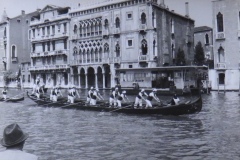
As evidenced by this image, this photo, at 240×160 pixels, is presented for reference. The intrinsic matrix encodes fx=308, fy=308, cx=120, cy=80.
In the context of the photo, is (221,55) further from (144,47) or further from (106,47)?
(106,47)

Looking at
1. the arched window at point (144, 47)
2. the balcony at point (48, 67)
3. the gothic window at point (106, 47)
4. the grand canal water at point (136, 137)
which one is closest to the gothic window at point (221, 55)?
the arched window at point (144, 47)

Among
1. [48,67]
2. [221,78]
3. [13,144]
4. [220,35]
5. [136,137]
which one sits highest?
[220,35]

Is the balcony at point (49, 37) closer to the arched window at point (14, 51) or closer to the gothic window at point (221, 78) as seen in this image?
the arched window at point (14, 51)

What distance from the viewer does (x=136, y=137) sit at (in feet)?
34.0

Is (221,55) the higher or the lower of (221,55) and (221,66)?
the higher

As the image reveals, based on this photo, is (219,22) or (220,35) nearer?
(220,35)

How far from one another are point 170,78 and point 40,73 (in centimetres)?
2335

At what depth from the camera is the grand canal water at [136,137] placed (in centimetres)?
824

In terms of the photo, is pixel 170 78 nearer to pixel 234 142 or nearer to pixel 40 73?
pixel 234 142

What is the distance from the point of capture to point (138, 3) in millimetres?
34250

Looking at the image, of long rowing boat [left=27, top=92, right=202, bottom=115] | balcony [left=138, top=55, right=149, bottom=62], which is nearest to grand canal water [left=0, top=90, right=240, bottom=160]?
long rowing boat [left=27, top=92, right=202, bottom=115]

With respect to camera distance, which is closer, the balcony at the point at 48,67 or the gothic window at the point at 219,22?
the gothic window at the point at 219,22

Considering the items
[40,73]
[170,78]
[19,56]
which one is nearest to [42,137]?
[170,78]

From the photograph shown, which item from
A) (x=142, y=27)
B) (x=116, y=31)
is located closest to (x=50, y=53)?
(x=116, y=31)
